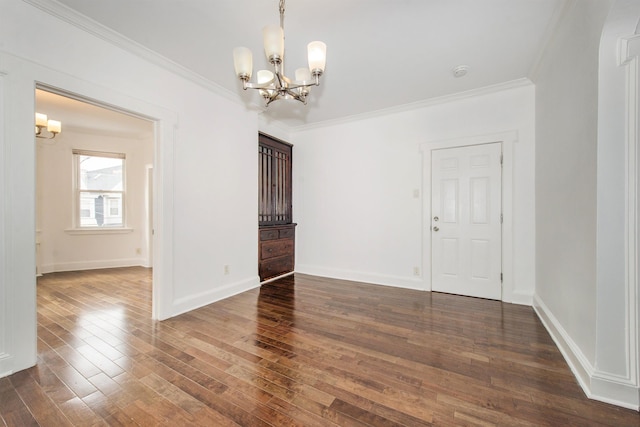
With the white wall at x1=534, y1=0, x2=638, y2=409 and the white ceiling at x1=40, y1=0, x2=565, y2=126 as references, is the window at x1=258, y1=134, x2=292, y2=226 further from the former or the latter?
the white wall at x1=534, y1=0, x2=638, y2=409

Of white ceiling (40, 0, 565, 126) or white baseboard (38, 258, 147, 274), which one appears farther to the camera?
white baseboard (38, 258, 147, 274)

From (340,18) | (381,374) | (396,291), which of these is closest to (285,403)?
(381,374)

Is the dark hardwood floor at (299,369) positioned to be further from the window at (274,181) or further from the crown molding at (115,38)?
the crown molding at (115,38)

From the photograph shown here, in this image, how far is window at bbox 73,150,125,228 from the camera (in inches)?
207

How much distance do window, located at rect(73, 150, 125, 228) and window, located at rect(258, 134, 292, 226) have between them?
3.54 meters

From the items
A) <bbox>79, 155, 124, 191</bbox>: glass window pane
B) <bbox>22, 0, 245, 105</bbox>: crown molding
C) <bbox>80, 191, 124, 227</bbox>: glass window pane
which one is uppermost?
<bbox>22, 0, 245, 105</bbox>: crown molding

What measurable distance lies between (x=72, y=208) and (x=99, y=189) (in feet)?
1.90

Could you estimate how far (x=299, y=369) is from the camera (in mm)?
1905

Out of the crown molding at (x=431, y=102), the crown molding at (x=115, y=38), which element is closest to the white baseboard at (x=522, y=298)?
the crown molding at (x=431, y=102)

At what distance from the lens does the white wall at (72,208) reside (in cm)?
486

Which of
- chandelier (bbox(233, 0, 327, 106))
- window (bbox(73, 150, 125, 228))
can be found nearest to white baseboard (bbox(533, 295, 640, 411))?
chandelier (bbox(233, 0, 327, 106))

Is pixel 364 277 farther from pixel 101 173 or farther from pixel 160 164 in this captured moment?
pixel 101 173

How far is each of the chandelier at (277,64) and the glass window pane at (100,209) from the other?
17.5 ft

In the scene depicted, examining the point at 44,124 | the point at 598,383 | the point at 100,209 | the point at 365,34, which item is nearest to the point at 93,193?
the point at 100,209
